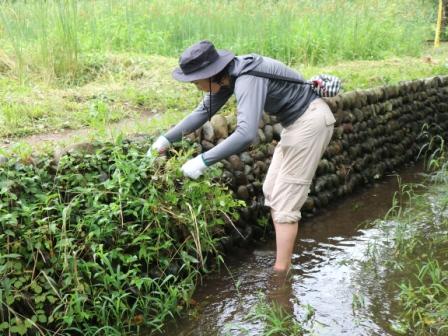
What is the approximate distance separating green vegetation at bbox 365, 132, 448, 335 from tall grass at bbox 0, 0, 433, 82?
3.37 metres

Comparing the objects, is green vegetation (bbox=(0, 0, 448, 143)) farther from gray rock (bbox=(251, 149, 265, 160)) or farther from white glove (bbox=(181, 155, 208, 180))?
white glove (bbox=(181, 155, 208, 180))

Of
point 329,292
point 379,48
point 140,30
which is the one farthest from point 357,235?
point 379,48

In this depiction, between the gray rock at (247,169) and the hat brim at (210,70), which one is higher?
the hat brim at (210,70)

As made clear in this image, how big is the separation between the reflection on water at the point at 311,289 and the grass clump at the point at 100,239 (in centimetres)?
22

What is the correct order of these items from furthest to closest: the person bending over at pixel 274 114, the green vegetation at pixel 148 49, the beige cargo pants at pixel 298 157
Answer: the green vegetation at pixel 148 49, the beige cargo pants at pixel 298 157, the person bending over at pixel 274 114

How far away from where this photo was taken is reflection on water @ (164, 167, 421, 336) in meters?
3.68

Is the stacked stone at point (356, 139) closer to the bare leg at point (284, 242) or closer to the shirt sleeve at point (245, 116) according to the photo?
the bare leg at point (284, 242)

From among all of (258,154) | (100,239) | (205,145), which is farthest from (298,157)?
(100,239)

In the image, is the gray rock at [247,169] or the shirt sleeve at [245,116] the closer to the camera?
the shirt sleeve at [245,116]

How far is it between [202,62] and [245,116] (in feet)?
1.52

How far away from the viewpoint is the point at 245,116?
11.5ft

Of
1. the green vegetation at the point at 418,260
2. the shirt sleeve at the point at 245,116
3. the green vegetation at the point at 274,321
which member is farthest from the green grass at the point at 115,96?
the green vegetation at the point at 418,260

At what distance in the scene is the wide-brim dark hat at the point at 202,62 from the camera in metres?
3.64

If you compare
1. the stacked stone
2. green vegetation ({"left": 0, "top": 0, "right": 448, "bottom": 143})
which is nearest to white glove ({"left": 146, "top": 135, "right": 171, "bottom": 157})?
green vegetation ({"left": 0, "top": 0, "right": 448, "bottom": 143})
